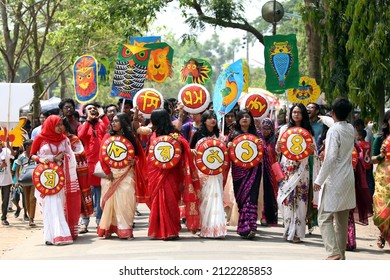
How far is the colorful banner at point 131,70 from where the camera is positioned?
47.8 ft

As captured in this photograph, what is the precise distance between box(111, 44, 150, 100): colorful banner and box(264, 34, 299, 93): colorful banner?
1.89 metres

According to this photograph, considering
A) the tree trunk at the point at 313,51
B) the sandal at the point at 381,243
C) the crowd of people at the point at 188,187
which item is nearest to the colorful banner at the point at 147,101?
the crowd of people at the point at 188,187

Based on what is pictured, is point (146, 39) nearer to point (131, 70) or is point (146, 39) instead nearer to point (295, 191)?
point (131, 70)

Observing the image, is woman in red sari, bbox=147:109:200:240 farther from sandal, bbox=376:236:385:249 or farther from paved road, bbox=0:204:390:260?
sandal, bbox=376:236:385:249

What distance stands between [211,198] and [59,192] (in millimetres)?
1862

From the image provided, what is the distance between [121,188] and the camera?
11875mm

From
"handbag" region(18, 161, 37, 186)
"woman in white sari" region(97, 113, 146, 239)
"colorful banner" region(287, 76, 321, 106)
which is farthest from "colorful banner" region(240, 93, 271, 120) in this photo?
"handbag" region(18, 161, 37, 186)

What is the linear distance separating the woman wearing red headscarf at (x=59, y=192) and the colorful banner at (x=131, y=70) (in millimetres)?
2886

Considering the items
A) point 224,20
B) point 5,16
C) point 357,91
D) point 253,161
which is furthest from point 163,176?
point 5,16

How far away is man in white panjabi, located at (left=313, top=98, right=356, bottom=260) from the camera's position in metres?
9.48

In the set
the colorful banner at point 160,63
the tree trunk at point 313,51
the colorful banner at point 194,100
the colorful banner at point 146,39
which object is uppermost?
the tree trunk at point 313,51

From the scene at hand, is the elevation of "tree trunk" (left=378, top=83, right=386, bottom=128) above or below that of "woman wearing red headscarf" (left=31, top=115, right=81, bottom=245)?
above

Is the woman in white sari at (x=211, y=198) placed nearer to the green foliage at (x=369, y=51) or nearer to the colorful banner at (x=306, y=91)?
the green foliage at (x=369, y=51)

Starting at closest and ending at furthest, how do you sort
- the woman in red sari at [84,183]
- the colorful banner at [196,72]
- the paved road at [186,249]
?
the paved road at [186,249] → the woman in red sari at [84,183] → the colorful banner at [196,72]
